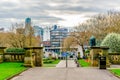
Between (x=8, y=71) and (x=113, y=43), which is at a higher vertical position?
(x=113, y=43)

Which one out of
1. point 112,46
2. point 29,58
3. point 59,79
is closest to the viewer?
point 59,79

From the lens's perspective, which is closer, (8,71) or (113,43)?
(8,71)

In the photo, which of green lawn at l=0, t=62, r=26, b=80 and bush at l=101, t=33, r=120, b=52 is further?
bush at l=101, t=33, r=120, b=52

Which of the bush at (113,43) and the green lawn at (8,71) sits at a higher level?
the bush at (113,43)

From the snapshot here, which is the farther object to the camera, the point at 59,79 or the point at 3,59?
the point at 3,59

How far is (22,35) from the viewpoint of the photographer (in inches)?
2896

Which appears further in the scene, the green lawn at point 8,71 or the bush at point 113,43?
the bush at point 113,43

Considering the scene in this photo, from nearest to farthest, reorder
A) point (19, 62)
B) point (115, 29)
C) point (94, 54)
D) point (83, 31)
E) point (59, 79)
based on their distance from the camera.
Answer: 1. point (59, 79)
2. point (94, 54)
3. point (19, 62)
4. point (115, 29)
5. point (83, 31)

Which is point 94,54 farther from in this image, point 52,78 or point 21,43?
point 21,43

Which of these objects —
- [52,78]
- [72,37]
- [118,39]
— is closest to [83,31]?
[72,37]

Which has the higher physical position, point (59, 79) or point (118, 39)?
point (118, 39)

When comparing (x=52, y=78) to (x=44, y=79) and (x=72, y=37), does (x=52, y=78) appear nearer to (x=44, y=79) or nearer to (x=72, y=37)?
(x=44, y=79)

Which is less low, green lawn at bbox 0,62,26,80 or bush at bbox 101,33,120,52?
bush at bbox 101,33,120,52

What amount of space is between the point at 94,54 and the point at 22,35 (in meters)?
45.8
